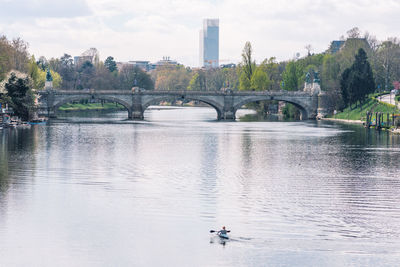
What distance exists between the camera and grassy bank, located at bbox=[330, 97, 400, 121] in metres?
122

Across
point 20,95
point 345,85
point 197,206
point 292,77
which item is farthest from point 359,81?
point 197,206

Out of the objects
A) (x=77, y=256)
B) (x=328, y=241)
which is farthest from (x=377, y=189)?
(x=77, y=256)

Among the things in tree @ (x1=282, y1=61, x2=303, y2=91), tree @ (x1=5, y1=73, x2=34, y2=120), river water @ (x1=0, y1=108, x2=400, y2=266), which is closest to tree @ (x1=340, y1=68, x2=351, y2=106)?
tree @ (x1=282, y1=61, x2=303, y2=91)

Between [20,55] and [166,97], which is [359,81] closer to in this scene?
[166,97]

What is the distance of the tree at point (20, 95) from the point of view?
10806 centimetres

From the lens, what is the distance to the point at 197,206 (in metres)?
40.0

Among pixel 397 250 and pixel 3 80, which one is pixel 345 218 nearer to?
pixel 397 250

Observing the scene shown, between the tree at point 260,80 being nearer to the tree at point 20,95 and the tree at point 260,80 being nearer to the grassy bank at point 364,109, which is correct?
the grassy bank at point 364,109

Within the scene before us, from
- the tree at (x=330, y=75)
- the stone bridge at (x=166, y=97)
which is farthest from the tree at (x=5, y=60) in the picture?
the tree at (x=330, y=75)

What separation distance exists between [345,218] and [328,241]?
487 cm

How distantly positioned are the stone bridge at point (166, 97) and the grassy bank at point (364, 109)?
9356 mm

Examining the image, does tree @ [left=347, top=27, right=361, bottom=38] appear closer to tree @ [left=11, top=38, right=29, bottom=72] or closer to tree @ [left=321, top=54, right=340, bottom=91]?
tree @ [left=321, top=54, right=340, bottom=91]

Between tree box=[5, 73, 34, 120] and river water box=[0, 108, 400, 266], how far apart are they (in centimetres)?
3681

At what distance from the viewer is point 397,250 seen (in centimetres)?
3084
